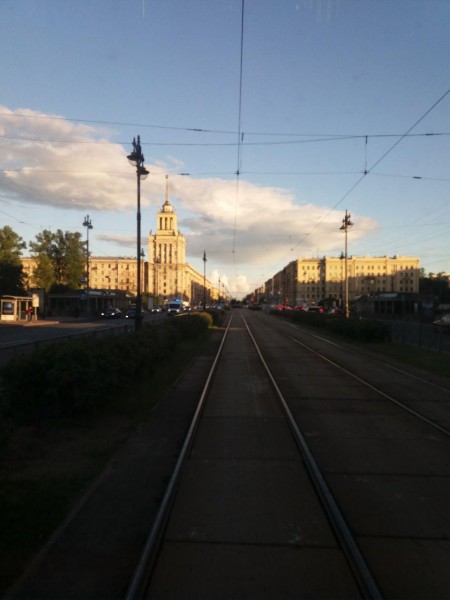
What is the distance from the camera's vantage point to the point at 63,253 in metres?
94.8

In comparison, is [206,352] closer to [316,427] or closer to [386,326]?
[386,326]

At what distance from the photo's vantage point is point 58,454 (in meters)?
7.70

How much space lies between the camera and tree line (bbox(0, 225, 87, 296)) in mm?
81500

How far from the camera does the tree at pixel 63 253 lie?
93.2 metres

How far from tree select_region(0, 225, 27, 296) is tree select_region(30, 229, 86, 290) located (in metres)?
8.60

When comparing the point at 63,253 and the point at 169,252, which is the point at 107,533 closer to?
the point at 63,253

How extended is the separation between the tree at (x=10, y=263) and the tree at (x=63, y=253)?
8.60 m

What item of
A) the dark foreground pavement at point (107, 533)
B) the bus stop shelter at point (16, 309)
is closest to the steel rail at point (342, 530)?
the dark foreground pavement at point (107, 533)

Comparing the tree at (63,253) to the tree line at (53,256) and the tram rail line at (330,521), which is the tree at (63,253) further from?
the tram rail line at (330,521)

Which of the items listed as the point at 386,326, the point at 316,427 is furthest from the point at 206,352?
the point at 316,427

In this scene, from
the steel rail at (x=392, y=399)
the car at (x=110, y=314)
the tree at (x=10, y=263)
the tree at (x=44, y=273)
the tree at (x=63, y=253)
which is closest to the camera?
the steel rail at (x=392, y=399)

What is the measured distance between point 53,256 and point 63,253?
1711 millimetres

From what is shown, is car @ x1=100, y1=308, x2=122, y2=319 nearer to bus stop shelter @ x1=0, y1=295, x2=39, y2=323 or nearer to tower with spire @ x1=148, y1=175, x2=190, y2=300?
bus stop shelter @ x1=0, y1=295, x2=39, y2=323

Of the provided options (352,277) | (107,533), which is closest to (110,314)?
(107,533)
